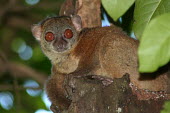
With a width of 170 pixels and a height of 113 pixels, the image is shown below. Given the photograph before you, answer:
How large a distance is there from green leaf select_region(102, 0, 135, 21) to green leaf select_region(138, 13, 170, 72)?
392mm

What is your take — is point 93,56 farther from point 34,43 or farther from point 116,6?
point 34,43

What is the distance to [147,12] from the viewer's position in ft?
12.4

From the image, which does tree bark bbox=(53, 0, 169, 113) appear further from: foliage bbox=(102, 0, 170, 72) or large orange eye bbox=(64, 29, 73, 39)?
large orange eye bbox=(64, 29, 73, 39)

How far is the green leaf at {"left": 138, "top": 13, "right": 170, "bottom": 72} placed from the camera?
2.60m

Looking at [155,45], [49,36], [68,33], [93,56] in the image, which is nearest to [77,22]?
[68,33]

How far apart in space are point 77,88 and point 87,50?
1724 mm

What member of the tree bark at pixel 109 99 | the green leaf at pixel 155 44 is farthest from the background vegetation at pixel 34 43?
the tree bark at pixel 109 99

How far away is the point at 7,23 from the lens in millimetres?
9180

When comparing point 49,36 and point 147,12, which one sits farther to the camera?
point 49,36

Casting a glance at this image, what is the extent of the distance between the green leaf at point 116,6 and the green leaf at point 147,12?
2.73 ft

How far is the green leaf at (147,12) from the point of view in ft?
12.4

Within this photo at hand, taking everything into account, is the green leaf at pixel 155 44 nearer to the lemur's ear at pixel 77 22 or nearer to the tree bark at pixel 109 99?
the tree bark at pixel 109 99

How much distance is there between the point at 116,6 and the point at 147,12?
0.92 meters

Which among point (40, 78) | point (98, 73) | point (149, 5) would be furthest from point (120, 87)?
point (40, 78)
